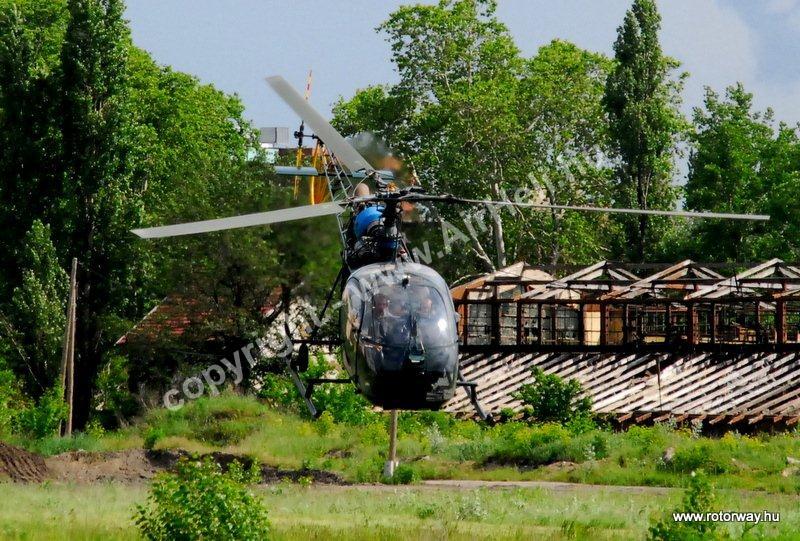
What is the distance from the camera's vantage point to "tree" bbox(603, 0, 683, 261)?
2264 inches

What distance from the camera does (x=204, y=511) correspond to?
669 inches

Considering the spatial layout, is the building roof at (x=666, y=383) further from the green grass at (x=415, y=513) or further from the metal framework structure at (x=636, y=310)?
the green grass at (x=415, y=513)

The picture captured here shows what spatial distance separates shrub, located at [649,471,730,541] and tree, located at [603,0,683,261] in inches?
1598

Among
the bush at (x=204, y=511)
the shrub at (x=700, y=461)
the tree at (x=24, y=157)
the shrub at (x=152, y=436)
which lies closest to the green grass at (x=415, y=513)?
the bush at (x=204, y=511)

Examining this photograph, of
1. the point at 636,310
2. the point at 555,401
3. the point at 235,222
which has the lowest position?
the point at 555,401

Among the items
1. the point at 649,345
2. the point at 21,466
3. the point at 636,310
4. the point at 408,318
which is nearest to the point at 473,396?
the point at 408,318

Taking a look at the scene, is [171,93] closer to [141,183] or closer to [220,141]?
[220,141]

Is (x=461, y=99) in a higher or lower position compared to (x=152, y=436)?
higher

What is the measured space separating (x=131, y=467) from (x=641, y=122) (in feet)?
99.5

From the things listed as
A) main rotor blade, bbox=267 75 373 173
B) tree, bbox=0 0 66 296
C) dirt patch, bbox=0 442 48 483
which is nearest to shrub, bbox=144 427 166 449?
dirt patch, bbox=0 442 48 483

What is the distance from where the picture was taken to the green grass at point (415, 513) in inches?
733

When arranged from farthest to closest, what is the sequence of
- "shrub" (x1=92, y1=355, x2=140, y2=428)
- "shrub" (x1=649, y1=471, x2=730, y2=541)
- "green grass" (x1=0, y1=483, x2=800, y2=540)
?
"shrub" (x1=92, y1=355, x2=140, y2=428), "green grass" (x1=0, y1=483, x2=800, y2=540), "shrub" (x1=649, y1=471, x2=730, y2=541)

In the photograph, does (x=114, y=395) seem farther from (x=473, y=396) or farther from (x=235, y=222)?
(x=235, y=222)

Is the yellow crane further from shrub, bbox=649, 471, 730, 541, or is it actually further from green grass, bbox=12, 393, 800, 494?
shrub, bbox=649, 471, 730, 541
